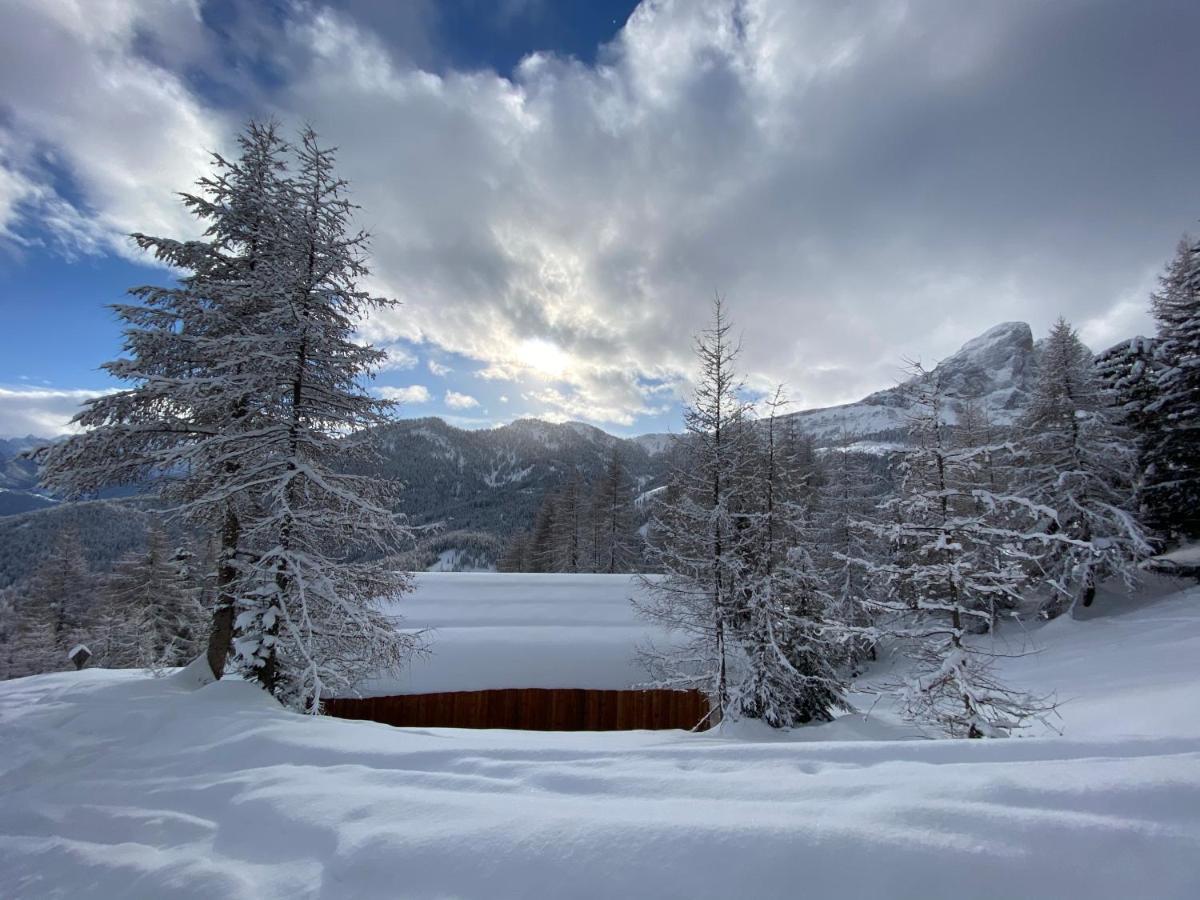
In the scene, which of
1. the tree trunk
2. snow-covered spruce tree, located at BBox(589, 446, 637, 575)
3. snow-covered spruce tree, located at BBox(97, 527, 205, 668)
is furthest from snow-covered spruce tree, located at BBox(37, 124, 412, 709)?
snow-covered spruce tree, located at BBox(589, 446, 637, 575)

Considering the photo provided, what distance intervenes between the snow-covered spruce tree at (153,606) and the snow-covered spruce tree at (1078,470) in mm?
35532

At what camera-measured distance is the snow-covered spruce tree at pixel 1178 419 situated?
17.3m

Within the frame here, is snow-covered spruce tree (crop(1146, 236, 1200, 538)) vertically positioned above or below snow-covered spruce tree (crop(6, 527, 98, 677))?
above

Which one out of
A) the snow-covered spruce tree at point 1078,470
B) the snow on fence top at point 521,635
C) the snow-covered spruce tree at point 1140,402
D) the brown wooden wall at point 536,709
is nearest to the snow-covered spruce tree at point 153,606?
the snow on fence top at point 521,635

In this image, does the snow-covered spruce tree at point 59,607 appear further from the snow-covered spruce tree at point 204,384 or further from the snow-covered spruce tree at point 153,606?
the snow-covered spruce tree at point 204,384

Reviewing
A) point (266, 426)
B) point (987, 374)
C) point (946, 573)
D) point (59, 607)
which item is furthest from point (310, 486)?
point (987, 374)

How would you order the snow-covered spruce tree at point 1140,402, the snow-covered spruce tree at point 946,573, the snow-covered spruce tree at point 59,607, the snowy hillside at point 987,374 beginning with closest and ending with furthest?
1. the snow-covered spruce tree at point 946,573
2. the snow-covered spruce tree at point 1140,402
3. the snow-covered spruce tree at point 59,607
4. the snowy hillside at point 987,374

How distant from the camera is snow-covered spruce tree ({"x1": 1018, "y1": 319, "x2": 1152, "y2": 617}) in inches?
734

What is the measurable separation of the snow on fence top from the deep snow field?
298 inches

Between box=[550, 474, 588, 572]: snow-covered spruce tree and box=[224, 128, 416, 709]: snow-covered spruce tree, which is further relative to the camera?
box=[550, 474, 588, 572]: snow-covered spruce tree

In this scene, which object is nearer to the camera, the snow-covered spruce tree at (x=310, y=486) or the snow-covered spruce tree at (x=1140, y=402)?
the snow-covered spruce tree at (x=310, y=486)

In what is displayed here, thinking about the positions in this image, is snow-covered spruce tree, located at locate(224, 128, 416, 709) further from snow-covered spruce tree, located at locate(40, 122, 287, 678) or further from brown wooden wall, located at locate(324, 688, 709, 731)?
brown wooden wall, located at locate(324, 688, 709, 731)

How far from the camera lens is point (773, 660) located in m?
11.5

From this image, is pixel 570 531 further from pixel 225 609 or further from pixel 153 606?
pixel 225 609
